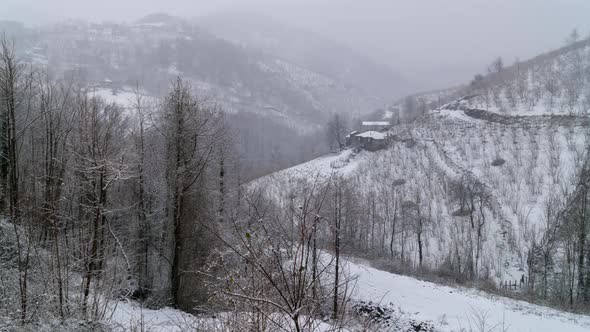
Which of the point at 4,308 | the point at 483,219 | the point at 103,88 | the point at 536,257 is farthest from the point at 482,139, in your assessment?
the point at 103,88

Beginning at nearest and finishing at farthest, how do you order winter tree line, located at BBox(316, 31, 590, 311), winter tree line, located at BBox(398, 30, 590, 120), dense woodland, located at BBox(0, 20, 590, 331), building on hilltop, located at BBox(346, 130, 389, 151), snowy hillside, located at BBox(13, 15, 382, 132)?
dense woodland, located at BBox(0, 20, 590, 331), winter tree line, located at BBox(316, 31, 590, 311), winter tree line, located at BBox(398, 30, 590, 120), building on hilltop, located at BBox(346, 130, 389, 151), snowy hillside, located at BBox(13, 15, 382, 132)

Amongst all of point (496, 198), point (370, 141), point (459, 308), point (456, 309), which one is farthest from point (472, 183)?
point (456, 309)

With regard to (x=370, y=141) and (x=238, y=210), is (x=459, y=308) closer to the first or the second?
(x=238, y=210)

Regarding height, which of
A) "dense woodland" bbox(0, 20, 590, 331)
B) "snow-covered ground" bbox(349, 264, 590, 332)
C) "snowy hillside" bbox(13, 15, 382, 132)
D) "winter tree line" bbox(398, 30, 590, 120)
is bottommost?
"snow-covered ground" bbox(349, 264, 590, 332)

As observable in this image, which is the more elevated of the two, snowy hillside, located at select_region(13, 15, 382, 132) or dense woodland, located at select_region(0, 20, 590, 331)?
snowy hillside, located at select_region(13, 15, 382, 132)

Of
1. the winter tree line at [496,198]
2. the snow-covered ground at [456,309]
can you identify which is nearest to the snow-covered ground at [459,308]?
the snow-covered ground at [456,309]

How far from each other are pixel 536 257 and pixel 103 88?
82.7 m

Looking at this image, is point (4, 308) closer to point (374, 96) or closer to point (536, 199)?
point (536, 199)

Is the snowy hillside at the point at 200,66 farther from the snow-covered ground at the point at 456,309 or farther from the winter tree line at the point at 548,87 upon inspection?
the snow-covered ground at the point at 456,309

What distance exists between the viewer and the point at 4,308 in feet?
18.3

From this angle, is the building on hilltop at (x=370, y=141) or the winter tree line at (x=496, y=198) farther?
the building on hilltop at (x=370, y=141)

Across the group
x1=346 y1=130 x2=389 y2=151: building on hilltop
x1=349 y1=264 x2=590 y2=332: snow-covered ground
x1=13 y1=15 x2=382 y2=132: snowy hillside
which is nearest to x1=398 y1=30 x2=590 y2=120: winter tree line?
x1=346 y1=130 x2=389 y2=151: building on hilltop

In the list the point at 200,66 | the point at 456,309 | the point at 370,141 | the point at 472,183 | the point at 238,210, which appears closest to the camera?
the point at 238,210

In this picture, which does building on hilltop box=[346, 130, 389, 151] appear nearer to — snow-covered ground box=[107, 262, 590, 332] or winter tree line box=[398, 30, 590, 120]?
winter tree line box=[398, 30, 590, 120]
